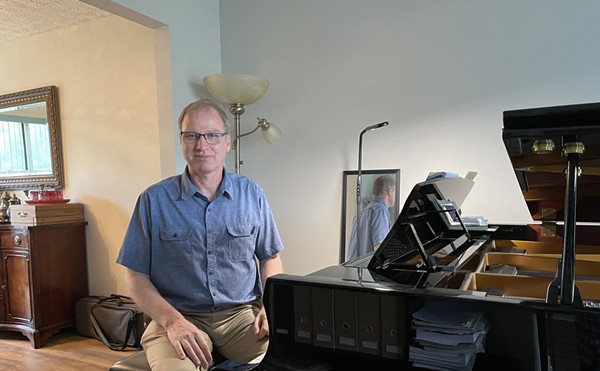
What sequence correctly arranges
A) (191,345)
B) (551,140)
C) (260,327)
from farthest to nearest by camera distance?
(260,327), (191,345), (551,140)

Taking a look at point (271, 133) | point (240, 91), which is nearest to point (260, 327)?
point (271, 133)

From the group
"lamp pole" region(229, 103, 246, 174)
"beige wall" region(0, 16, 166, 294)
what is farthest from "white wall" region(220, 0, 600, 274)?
"beige wall" region(0, 16, 166, 294)

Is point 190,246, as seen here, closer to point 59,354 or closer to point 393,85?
point 393,85

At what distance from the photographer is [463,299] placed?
2.84 ft

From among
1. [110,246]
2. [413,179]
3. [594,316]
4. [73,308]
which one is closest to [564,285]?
[594,316]

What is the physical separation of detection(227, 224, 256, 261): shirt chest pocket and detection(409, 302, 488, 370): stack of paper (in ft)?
2.75

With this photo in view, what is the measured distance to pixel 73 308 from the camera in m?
3.44

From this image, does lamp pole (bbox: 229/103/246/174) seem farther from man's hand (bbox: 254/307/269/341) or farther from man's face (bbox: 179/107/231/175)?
A: man's hand (bbox: 254/307/269/341)

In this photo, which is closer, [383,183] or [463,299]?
[463,299]

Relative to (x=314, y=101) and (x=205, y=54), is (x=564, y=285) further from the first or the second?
(x=205, y=54)

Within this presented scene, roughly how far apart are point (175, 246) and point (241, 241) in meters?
0.24

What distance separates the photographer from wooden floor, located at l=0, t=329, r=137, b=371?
9.11ft

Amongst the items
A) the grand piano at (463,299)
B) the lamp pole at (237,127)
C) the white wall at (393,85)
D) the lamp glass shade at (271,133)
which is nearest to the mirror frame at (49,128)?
the white wall at (393,85)

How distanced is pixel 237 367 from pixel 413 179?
170 centimetres
